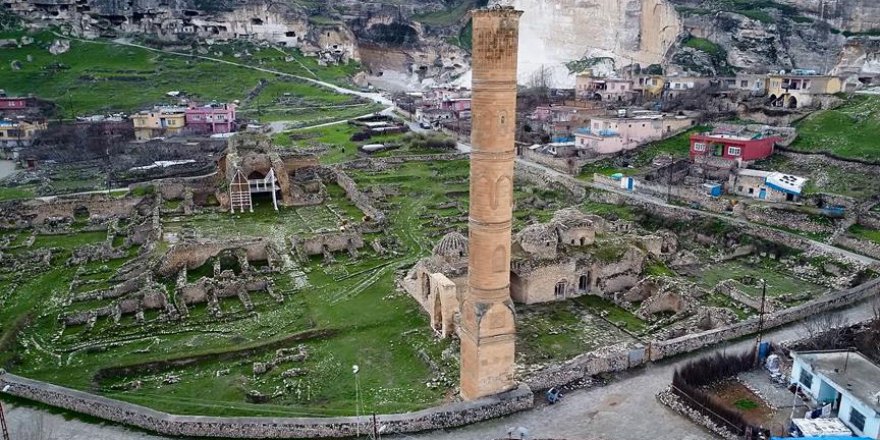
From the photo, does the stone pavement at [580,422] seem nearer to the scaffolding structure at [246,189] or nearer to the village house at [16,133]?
the scaffolding structure at [246,189]

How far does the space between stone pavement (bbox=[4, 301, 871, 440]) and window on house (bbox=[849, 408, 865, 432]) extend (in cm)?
389

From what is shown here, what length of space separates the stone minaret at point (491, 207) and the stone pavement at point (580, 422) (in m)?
1.58

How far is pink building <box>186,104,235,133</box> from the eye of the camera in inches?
2623

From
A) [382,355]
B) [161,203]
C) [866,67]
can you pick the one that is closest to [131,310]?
[382,355]

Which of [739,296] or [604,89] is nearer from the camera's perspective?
[739,296]

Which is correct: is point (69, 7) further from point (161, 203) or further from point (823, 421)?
point (823, 421)

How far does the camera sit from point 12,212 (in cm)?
4034

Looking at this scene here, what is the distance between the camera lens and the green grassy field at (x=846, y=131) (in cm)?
4453

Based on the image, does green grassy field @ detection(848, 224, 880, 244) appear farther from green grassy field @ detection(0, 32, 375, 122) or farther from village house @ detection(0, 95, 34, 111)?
village house @ detection(0, 95, 34, 111)

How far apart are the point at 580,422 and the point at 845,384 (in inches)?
304

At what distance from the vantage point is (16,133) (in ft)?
201

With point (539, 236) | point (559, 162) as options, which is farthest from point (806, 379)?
point (559, 162)

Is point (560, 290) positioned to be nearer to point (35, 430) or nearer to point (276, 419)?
point (276, 419)

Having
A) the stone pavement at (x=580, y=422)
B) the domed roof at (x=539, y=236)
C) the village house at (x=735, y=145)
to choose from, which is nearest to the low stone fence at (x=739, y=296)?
the domed roof at (x=539, y=236)
